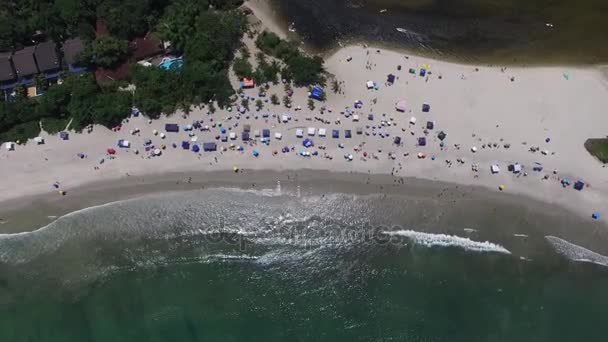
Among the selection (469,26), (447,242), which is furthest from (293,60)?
(447,242)

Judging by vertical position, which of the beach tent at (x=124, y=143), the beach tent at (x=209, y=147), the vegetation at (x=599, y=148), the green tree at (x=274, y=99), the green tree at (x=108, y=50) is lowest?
the vegetation at (x=599, y=148)

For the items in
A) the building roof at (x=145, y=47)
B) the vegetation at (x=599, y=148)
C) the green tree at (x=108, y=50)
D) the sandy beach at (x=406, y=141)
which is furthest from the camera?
the building roof at (x=145, y=47)

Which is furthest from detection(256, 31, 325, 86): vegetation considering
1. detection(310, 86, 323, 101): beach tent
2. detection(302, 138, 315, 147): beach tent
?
detection(302, 138, 315, 147): beach tent

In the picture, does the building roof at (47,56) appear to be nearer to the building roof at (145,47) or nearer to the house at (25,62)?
the house at (25,62)

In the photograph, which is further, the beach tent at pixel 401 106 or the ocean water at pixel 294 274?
the beach tent at pixel 401 106

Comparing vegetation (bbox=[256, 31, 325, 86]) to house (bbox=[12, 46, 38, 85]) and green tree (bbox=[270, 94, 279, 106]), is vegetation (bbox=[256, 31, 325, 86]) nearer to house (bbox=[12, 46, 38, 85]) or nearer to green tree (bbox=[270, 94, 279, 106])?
green tree (bbox=[270, 94, 279, 106])

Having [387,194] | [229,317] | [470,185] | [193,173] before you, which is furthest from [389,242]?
[193,173]

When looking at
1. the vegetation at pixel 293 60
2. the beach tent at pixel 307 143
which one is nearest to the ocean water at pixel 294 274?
the beach tent at pixel 307 143

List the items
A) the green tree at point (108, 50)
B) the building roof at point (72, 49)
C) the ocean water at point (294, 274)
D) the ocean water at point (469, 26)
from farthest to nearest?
the ocean water at point (469, 26) < the building roof at point (72, 49) < the green tree at point (108, 50) < the ocean water at point (294, 274)
